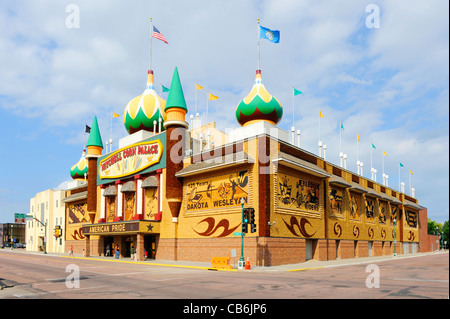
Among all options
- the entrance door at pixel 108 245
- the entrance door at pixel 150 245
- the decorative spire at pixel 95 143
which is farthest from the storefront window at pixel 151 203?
the decorative spire at pixel 95 143

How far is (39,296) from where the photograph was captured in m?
15.1

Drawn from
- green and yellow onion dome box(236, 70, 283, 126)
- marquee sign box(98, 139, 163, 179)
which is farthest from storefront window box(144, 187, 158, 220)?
green and yellow onion dome box(236, 70, 283, 126)

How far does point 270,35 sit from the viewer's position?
3822cm

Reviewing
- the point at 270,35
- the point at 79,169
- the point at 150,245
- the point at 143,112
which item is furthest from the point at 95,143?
the point at 270,35

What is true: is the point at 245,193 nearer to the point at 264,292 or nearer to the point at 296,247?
the point at 296,247

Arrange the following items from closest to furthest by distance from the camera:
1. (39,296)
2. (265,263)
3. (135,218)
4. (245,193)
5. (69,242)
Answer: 1. (39,296)
2. (265,263)
3. (245,193)
4. (135,218)
5. (69,242)

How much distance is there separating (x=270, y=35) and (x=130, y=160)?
2192 centimetres

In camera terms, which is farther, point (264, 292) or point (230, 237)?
point (230, 237)

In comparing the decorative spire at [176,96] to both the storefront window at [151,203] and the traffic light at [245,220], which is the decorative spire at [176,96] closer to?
the storefront window at [151,203]

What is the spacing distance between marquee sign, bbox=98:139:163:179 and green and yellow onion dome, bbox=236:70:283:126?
9.74m

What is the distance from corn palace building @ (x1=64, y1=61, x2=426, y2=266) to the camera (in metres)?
35.5

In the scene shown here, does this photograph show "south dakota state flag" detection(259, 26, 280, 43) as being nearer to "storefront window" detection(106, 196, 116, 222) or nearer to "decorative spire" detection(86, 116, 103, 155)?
"storefront window" detection(106, 196, 116, 222)
